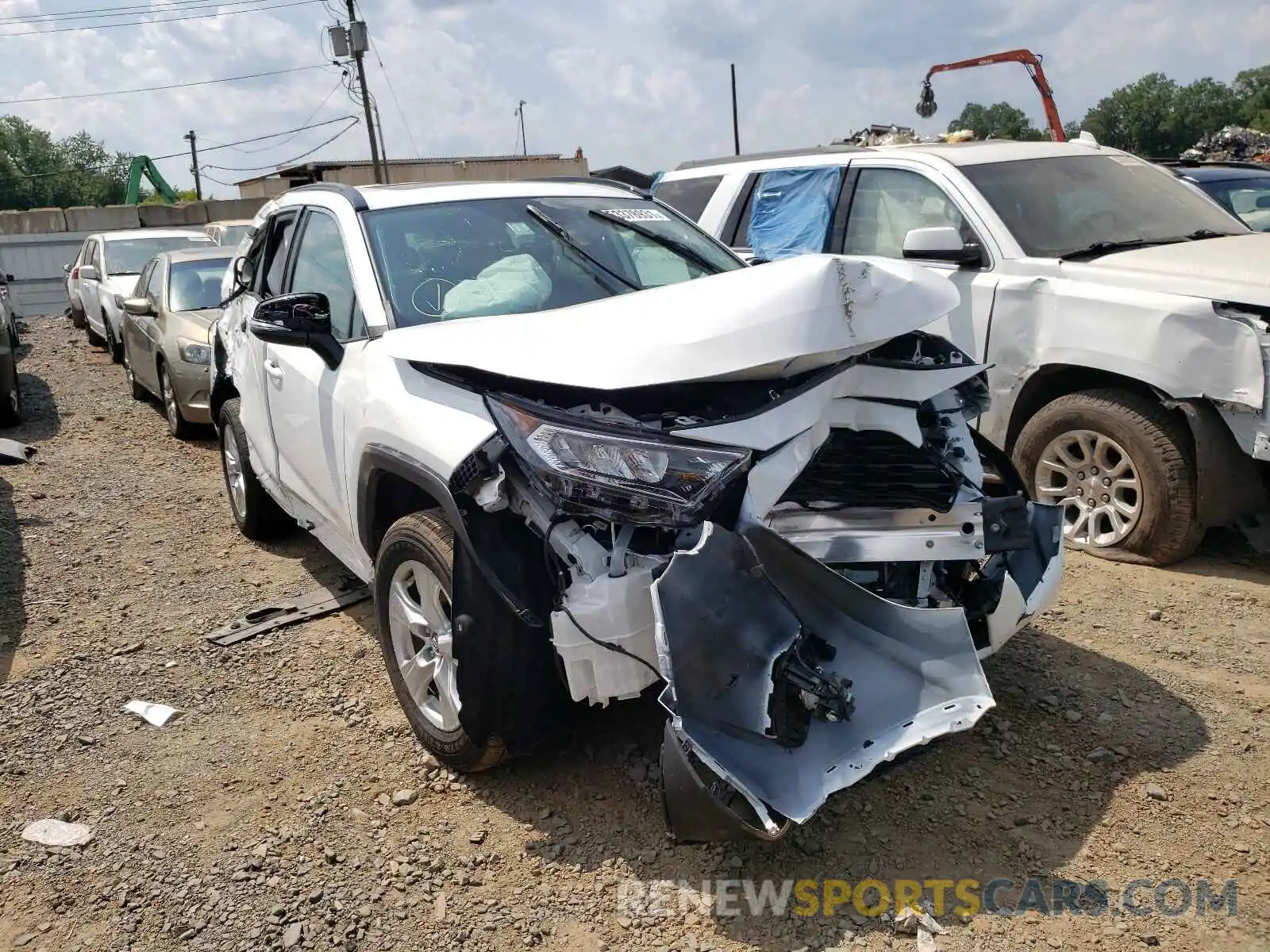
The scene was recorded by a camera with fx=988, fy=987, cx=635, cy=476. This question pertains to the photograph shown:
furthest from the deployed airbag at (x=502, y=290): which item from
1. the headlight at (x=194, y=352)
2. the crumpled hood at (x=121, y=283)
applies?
the crumpled hood at (x=121, y=283)

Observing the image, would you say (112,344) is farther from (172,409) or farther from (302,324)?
(302,324)

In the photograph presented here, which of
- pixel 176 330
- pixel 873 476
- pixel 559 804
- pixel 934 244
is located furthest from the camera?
pixel 176 330

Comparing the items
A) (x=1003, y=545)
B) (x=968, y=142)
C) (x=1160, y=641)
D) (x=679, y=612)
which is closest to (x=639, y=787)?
(x=679, y=612)

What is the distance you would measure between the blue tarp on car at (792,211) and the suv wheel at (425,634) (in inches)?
147

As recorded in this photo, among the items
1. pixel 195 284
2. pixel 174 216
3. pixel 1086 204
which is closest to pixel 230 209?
pixel 174 216

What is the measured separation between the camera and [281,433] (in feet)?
14.6

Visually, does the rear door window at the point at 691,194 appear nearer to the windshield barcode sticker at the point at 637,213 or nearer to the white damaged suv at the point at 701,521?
the windshield barcode sticker at the point at 637,213

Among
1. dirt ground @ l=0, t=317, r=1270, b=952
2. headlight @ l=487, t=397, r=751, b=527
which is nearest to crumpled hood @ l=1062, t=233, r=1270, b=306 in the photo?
dirt ground @ l=0, t=317, r=1270, b=952

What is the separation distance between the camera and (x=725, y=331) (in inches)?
107

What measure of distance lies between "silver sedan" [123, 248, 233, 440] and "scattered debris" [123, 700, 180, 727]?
448 centimetres

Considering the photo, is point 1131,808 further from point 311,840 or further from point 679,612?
point 311,840

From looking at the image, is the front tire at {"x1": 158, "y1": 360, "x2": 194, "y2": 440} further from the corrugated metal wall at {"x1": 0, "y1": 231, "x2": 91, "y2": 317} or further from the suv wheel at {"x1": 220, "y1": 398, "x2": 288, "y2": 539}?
the corrugated metal wall at {"x1": 0, "y1": 231, "x2": 91, "y2": 317}

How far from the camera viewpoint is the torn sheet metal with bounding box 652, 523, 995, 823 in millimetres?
2469

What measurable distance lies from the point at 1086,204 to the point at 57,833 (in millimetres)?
5676
